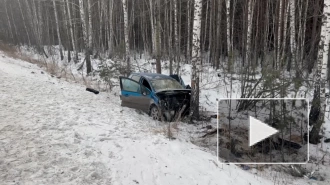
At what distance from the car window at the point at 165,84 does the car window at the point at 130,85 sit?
1.99 feet

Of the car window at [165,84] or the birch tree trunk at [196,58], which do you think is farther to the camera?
the car window at [165,84]

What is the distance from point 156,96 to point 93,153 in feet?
12.5

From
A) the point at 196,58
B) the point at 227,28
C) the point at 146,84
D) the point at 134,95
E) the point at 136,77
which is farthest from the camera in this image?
the point at 227,28

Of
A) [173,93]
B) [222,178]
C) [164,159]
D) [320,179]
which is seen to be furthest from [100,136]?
[320,179]

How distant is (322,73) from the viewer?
23.6ft

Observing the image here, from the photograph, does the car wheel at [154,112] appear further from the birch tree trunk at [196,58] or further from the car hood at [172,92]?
the birch tree trunk at [196,58]

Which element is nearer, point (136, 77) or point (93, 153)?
point (93, 153)

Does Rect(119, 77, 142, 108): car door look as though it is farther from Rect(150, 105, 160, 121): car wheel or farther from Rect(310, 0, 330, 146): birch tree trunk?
Rect(310, 0, 330, 146): birch tree trunk

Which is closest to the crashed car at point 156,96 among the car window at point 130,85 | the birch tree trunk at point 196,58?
the car window at point 130,85

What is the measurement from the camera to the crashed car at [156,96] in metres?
8.09

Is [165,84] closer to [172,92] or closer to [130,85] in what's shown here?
[172,92]

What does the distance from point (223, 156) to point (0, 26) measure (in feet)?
166

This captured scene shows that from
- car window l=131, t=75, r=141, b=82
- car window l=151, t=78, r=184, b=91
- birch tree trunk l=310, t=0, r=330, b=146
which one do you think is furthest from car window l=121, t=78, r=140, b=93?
birch tree trunk l=310, t=0, r=330, b=146
